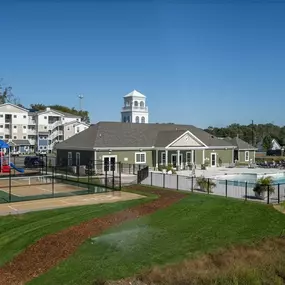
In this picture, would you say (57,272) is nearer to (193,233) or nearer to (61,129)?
(193,233)

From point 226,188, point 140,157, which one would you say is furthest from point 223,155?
point 226,188

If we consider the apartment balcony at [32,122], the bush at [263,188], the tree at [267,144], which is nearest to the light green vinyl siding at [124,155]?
the bush at [263,188]

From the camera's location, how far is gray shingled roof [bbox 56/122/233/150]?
126 feet

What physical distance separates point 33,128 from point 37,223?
66.7m

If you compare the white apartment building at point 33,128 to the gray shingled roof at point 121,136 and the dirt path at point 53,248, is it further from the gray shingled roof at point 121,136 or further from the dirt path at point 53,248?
the dirt path at point 53,248

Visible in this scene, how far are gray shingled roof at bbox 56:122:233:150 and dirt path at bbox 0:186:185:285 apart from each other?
2061cm

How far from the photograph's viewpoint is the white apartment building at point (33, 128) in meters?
75.4

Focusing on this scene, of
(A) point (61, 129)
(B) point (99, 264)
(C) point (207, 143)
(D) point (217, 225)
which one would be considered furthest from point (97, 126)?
(A) point (61, 129)

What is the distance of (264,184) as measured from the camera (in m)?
21.2

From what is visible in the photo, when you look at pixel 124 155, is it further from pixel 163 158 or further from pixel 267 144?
pixel 267 144

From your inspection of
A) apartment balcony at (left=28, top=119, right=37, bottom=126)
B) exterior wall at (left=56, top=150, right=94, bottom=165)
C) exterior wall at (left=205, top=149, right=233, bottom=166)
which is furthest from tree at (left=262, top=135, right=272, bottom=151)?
exterior wall at (left=56, top=150, right=94, bottom=165)

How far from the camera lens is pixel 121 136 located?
132 feet

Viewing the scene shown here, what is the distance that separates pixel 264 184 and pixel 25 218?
12600mm

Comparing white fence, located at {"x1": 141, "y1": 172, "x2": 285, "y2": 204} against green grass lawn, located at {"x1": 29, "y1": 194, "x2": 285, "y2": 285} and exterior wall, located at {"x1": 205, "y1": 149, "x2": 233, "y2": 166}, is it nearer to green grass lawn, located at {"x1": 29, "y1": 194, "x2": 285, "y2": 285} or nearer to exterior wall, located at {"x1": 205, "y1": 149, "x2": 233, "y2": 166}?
green grass lawn, located at {"x1": 29, "y1": 194, "x2": 285, "y2": 285}
